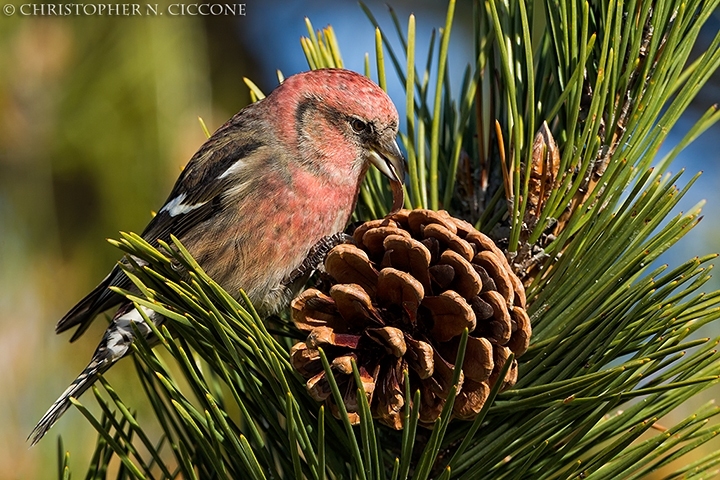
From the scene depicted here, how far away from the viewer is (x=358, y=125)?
2459 mm

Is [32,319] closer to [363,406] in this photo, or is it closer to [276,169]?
[276,169]

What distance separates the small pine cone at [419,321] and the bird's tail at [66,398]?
0.68 metres

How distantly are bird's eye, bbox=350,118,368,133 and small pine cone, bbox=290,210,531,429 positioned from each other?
1.04 metres

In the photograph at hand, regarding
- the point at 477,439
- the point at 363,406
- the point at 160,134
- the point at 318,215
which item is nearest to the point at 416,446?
the point at 477,439

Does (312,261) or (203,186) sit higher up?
(203,186)

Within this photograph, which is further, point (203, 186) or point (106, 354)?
point (203, 186)

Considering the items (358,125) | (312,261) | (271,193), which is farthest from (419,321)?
(358,125)

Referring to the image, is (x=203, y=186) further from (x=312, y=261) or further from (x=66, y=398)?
(x=66, y=398)

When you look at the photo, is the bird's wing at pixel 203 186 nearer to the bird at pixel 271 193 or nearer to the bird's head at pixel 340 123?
the bird at pixel 271 193

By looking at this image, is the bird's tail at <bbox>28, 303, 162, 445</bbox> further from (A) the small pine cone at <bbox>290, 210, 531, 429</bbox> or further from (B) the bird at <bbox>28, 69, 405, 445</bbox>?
(A) the small pine cone at <bbox>290, 210, 531, 429</bbox>

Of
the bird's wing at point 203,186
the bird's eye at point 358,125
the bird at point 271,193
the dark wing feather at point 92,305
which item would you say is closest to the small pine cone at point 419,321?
the bird at point 271,193

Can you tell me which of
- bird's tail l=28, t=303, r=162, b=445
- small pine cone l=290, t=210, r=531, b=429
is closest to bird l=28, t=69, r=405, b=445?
bird's tail l=28, t=303, r=162, b=445

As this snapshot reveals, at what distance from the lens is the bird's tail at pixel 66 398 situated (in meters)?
1.83

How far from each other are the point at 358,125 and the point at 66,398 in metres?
1.21
